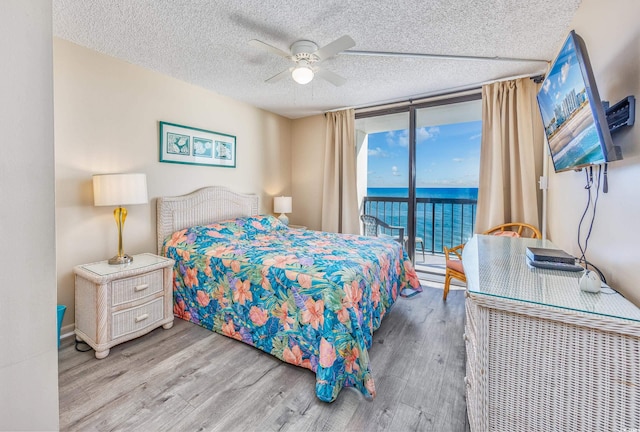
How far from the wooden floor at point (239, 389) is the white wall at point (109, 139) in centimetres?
89

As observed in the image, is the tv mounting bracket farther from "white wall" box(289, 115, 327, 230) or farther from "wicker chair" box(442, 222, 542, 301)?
"white wall" box(289, 115, 327, 230)

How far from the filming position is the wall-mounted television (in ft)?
3.84

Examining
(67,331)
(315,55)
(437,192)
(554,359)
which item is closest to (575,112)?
(554,359)

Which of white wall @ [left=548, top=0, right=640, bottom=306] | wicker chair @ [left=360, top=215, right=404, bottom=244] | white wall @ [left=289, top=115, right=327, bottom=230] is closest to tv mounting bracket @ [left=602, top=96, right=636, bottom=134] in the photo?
white wall @ [left=548, top=0, right=640, bottom=306]

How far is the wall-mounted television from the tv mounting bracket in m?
0.11

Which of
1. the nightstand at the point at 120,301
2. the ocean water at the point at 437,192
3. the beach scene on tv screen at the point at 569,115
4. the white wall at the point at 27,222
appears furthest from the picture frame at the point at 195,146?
the beach scene on tv screen at the point at 569,115

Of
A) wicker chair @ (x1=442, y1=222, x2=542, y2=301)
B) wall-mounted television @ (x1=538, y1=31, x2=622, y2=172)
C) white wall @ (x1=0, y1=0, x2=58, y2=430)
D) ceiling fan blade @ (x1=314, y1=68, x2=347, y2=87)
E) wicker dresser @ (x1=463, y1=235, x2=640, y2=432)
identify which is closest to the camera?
white wall @ (x1=0, y1=0, x2=58, y2=430)

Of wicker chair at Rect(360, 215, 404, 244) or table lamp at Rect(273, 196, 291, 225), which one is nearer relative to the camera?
table lamp at Rect(273, 196, 291, 225)

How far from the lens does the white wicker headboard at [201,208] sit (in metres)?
2.96

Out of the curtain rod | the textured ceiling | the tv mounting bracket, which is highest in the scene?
the curtain rod

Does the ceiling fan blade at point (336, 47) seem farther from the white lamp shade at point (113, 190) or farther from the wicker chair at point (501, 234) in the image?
the wicker chair at point (501, 234)

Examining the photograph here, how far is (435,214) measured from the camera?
4.50 meters

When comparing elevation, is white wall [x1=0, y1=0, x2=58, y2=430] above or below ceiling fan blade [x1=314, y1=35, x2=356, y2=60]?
below

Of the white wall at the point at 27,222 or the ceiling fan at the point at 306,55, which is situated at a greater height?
the ceiling fan at the point at 306,55
